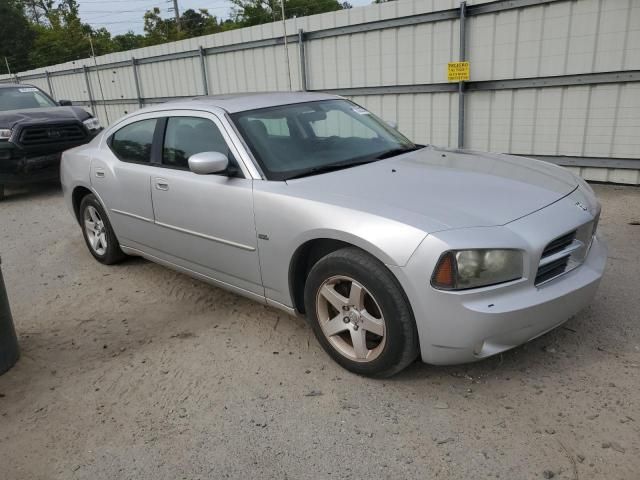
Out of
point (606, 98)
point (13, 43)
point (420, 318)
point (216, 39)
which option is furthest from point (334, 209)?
point (13, 43)

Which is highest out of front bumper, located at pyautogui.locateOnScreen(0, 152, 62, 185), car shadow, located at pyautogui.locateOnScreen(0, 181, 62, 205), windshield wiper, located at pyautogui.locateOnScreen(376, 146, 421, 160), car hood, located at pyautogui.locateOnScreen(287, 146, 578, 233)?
windshield wiper, located at pyautogui.locateOnScreen(376, 146, 421, 160)

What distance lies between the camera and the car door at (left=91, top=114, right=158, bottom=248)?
14.3ft

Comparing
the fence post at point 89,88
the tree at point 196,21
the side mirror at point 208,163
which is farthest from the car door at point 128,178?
the tree at point 196,21

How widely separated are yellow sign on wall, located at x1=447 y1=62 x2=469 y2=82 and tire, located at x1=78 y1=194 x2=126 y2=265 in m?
5.05

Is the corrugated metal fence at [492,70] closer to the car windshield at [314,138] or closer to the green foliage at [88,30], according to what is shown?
the car windshield at [314,138]

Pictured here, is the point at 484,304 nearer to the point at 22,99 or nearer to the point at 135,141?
the point at 135,141

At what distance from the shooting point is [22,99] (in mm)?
9711

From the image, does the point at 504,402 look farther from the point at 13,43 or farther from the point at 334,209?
the point at 13,43

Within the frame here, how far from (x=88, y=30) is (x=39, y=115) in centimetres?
3825

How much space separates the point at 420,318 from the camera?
271 cm

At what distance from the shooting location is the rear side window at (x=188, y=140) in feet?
12.5

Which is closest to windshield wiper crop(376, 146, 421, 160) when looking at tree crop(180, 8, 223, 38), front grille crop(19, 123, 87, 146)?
front grille crop(19, 123, 87, 146)

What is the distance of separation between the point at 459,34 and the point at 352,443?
6.52 m

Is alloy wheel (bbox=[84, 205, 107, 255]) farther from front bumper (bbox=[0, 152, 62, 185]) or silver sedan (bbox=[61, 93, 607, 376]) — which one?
front bumper (bbox=[0, 152, 62, 185])
